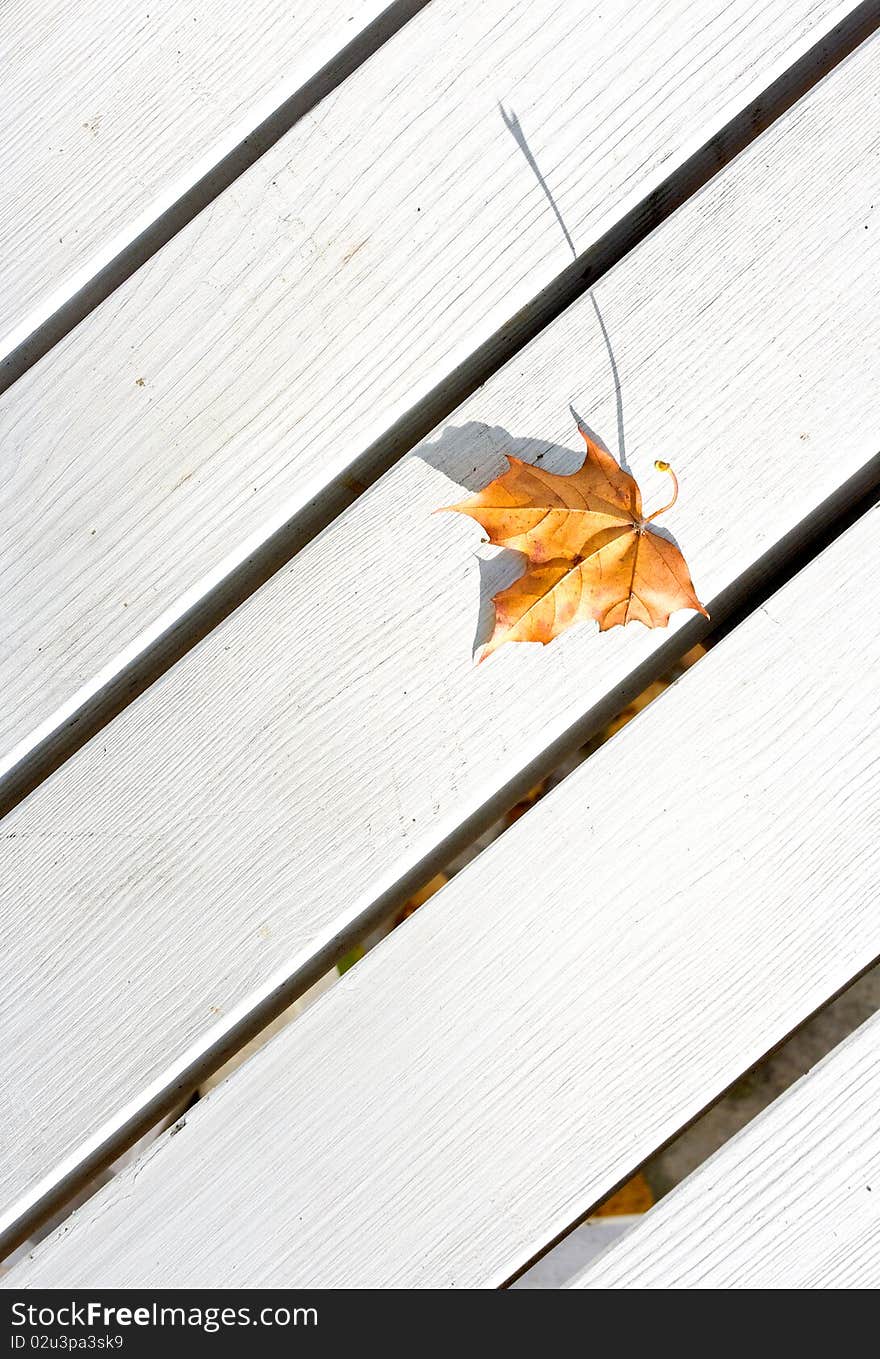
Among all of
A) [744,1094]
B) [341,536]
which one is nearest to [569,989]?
[341,536]

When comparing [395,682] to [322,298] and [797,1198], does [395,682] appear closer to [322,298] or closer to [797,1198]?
[322,298]

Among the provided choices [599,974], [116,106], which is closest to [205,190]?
[116,106]

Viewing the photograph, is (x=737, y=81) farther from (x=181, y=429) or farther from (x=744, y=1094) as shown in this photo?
(x=744, y=1094)

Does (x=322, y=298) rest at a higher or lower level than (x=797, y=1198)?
higher

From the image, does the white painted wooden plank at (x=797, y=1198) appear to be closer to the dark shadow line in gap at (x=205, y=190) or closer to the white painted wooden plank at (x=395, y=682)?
the white painted wooden plank at (x=395, y=682)

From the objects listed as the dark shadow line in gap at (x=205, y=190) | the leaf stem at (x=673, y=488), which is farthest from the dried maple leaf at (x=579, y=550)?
the dark shadow line in gap at (x=205, y=190)

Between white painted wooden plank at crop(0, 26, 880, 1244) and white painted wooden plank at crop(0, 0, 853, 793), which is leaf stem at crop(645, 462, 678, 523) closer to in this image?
white painted wooden plank at crop(0, 26, 880, 1244)

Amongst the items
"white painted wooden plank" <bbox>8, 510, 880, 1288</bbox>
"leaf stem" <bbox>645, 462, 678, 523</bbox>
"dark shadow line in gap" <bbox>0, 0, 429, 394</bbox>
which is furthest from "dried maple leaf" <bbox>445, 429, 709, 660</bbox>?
"dark shadow line in gap" <bbox>0, 0, 429, 394</bbox>
